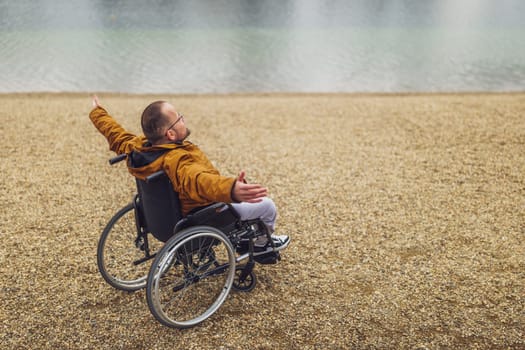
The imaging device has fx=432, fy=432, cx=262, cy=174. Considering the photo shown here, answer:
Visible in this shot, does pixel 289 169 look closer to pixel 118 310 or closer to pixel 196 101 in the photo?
pixel 118 310

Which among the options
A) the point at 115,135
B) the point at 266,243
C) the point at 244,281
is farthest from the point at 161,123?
the point at 244,281

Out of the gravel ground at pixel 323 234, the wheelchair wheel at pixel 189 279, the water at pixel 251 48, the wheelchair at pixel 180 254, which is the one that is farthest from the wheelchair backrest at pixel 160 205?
the water at pixel 251 48

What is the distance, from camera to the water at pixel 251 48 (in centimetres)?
1273

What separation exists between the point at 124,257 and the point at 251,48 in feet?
46.7

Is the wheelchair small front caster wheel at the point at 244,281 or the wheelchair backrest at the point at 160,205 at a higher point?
the wheelchair backrest at the point at 160,205

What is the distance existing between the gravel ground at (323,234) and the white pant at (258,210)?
0.63 metres

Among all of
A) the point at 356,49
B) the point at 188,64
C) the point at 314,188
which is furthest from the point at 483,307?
the point at 356,49

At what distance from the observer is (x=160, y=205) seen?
270cm

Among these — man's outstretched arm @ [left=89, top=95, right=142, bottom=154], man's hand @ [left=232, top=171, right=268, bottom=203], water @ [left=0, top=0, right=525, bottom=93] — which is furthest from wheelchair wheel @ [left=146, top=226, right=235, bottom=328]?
water @ [left=0, top=0, right=525, bottom=93]

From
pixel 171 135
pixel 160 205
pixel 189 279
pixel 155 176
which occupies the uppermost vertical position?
pixel 171 135

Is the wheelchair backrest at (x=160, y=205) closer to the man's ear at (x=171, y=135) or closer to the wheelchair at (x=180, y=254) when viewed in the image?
the wheelchair at (x=180, y=254)

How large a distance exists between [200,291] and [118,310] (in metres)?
0.60

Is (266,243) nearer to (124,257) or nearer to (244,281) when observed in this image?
(244,281)

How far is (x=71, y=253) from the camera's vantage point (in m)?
3.77
